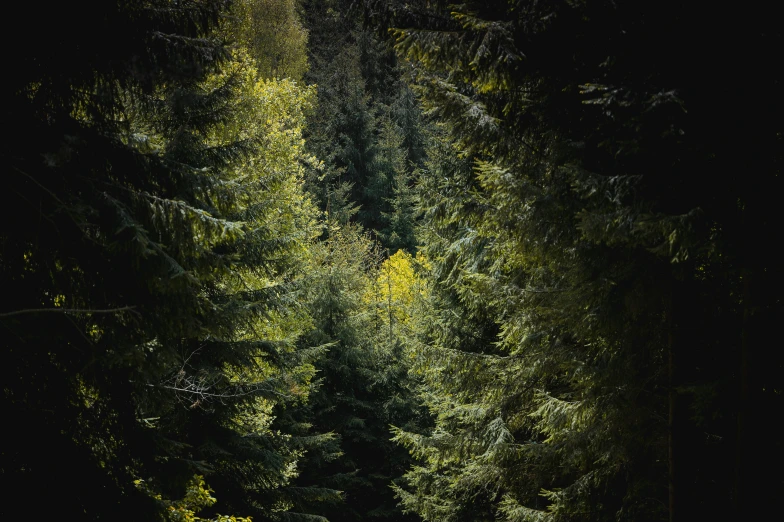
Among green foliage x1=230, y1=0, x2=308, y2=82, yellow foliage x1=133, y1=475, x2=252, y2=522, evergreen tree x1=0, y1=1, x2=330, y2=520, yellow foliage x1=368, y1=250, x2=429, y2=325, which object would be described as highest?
green foliage x1=230, y1=0, x2=308, y2=82

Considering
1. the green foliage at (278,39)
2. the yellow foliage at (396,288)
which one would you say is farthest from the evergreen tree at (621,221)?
the green foliage at (278,39)

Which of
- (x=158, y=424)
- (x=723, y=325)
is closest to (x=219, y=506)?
(x=158, y=424)

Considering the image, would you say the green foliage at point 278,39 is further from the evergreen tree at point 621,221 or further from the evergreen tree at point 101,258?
the evergreen tree at point 621,221

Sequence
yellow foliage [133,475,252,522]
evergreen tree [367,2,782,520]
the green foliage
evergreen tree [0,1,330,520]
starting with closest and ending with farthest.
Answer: evergreen tree [367,2,782,520] → evergreen tree [0,1,330,520] → yellow foliage [133,475,252,522] → the green foliage

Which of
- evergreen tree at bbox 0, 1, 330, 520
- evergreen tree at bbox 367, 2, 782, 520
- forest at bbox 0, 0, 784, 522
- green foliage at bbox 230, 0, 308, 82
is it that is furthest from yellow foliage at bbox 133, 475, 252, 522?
green foliage at bbox 230, 0, 308, 82

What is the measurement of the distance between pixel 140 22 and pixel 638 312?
4.81m

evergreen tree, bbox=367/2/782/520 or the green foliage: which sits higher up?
the green foliage

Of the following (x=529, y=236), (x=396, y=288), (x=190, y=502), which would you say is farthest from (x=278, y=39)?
(x=529, y=236)

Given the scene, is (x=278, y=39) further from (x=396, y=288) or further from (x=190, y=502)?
(x=190, y=502)

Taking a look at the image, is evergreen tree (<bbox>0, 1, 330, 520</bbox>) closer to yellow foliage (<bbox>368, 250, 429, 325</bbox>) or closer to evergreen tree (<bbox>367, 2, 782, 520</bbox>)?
evergreen tree (<bbox>367, 2, 782, 520</bbox>)

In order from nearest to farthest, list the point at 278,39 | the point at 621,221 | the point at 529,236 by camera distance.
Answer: the point at 621,221 < the point at 529,236 < the point at 278,39

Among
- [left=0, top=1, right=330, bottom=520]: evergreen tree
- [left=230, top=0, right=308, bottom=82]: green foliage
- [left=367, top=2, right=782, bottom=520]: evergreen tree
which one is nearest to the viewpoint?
[left=367, top=2, right=782, bottom=520]: evergreen tree

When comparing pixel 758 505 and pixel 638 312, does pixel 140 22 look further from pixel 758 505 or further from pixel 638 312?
pixel 758 505

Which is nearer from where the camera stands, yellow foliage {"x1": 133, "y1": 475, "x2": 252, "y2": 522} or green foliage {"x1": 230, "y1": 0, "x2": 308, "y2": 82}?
yellow foliage {"x1": 133, "y1": 475, "x2": 252, "y2": 522}
